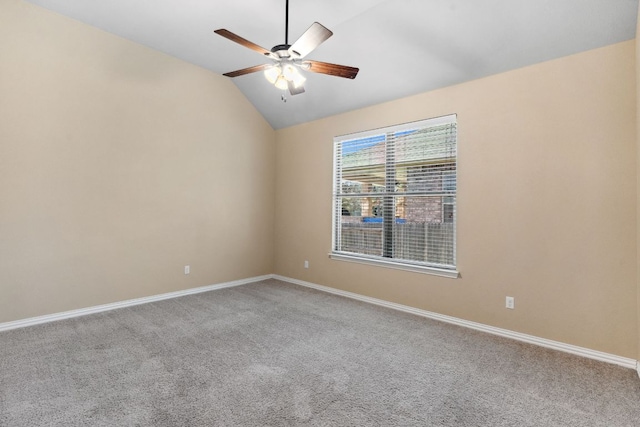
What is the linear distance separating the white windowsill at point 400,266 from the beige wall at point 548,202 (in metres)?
0.07

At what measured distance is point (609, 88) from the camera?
2.57 meters

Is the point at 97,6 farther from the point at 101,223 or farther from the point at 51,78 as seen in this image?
the point at 101,223

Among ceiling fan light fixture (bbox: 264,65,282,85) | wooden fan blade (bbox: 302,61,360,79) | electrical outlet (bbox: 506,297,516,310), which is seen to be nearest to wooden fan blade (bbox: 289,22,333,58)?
wooden fan blade (bbox: 302,61,360,79)

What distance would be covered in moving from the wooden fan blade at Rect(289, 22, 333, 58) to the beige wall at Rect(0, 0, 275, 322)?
261cm

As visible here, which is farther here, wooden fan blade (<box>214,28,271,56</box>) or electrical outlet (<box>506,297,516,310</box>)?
electrical outlet (<box>506,297,516,310</box>)

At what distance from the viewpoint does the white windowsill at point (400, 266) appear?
3445 millimetres

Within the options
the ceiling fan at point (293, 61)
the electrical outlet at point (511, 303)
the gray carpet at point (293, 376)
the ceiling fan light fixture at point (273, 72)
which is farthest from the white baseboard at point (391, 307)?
the ceiling fan light fixture at point (273, 72)

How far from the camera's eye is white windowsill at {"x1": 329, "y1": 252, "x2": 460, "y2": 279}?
345 cm

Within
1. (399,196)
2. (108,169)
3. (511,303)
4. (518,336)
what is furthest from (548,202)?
(108,169)

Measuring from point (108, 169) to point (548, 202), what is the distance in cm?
466

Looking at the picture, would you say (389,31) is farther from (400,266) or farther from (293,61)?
(400,266)

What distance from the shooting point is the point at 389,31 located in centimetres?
314

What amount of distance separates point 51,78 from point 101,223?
1607mm

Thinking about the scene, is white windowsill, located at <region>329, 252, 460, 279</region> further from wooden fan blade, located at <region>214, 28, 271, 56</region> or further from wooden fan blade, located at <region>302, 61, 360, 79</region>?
wooden fan blade, located at <region>214, 28, 271, 56</region>
